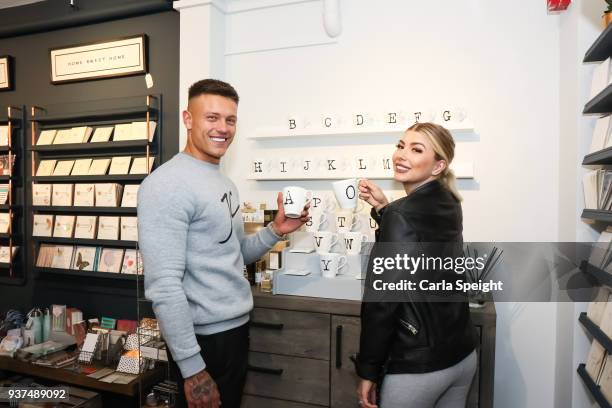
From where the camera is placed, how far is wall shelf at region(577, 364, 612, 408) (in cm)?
143

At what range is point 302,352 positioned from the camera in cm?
183

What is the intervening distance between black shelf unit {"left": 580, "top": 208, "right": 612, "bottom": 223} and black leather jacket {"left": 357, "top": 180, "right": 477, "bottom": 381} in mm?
617

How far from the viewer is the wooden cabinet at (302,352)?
177 centimetres

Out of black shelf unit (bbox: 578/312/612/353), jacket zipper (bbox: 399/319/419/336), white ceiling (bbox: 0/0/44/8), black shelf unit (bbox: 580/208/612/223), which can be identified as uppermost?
white ceiling (bbox: 0/0/44/8)

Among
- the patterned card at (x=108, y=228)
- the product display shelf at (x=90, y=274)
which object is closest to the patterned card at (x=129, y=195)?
the patterned card at (x=108, y=228)

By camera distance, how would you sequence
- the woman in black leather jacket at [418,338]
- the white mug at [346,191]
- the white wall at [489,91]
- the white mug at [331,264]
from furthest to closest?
the white wall at [489,91] → the white mug at [331,264] → the white mug at [346,191] → the woman in black leather jacket at [418,338]

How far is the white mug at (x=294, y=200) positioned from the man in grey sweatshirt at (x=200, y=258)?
0.21 metres

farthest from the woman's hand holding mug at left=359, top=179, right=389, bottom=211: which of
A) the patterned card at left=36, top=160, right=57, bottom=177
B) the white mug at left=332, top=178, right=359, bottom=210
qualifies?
the patterned card at left=36, top=160, right=57, bottom=177

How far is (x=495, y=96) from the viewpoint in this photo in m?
2.09

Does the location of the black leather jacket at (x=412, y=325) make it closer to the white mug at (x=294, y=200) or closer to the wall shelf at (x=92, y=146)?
the white mug at (x=294, y=200)

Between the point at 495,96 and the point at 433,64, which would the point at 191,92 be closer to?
the point at 433,64

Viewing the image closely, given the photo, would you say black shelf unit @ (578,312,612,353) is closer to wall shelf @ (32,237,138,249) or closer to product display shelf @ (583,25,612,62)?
product display shelf @ (583,25,612,62)

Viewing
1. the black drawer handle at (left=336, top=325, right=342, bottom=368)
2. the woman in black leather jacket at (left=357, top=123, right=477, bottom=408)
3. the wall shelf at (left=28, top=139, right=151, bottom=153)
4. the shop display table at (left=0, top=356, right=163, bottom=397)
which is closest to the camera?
the woman in black leather jacket at (left=357, top=123, right=477, bottom=408)

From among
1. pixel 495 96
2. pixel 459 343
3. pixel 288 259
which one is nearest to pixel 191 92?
pixel 288 259
